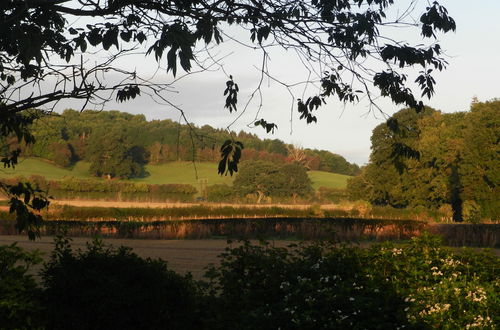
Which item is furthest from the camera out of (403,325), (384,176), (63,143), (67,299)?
(63,143)

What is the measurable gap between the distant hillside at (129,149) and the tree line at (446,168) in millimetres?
27297

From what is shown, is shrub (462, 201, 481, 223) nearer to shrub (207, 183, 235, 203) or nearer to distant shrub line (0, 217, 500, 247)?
distant shrub line (0, 217, 500, 247)

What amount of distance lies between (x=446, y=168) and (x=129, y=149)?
4690 cm

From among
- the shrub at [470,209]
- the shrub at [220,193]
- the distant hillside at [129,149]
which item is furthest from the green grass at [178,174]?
the shrub at [470,209]

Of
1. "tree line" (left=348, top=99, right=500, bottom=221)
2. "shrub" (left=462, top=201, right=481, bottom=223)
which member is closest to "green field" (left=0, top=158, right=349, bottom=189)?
"tree line" (left=348, top=99, right=500, bottom=221)

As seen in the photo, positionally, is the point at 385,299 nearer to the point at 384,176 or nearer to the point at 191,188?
the point at 384,176

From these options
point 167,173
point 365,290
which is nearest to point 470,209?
point 365,290

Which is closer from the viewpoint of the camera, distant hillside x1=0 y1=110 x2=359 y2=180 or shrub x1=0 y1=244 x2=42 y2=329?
shrub x1=0 y1=244 x2=42 y2=329

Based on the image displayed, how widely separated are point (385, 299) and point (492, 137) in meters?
39.0

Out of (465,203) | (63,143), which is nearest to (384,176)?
(465,203)

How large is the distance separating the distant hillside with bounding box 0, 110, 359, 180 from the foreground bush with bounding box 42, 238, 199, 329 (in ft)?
212

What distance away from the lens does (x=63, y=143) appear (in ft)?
270

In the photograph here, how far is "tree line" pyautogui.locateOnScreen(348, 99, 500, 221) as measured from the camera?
41.9 meters

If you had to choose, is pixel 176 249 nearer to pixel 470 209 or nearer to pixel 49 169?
pixel 470 209
